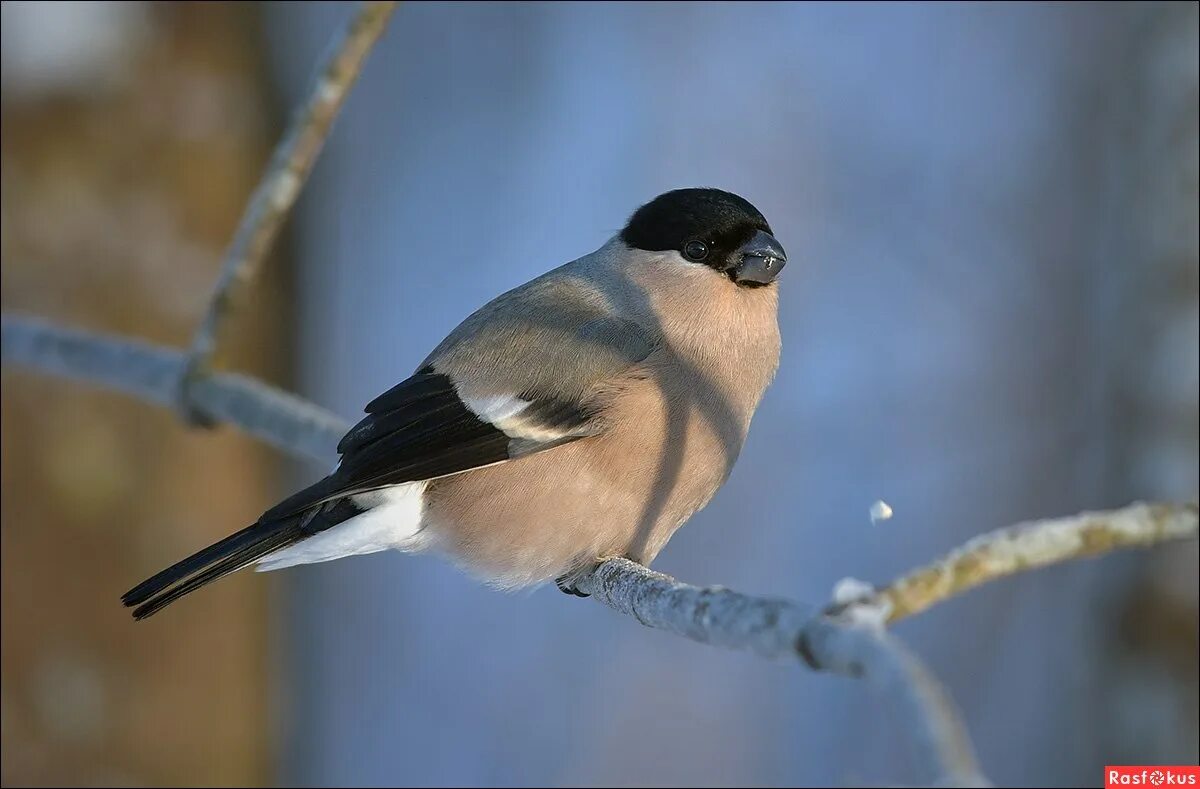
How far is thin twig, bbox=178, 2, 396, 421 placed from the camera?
2971 millimetres

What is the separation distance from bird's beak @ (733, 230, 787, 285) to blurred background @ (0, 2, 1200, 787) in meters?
1.30

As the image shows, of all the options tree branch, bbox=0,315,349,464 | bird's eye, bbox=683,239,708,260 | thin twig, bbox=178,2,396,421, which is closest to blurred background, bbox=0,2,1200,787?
tree branch, bbox=0,315,349,464

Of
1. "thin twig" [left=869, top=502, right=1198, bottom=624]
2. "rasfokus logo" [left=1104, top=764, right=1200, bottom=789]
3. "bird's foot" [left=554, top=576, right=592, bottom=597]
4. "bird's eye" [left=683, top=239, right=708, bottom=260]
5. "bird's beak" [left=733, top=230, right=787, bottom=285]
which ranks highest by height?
"bird's eye" [left=683, top=239, right=708, bottom=260]

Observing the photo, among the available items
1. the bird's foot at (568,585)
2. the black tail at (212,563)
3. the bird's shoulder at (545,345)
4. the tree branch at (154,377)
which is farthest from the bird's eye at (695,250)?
the black tail at (212,563)

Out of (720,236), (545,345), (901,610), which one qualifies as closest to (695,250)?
(720,236)

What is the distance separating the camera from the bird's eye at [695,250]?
112 inches

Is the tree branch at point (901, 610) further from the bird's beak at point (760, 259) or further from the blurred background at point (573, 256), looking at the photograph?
the blurred background at point (573, 256)

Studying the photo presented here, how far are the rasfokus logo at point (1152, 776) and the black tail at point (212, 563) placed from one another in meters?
2.02

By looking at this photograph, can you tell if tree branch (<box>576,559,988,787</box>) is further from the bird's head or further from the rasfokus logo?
the rasfokus logo

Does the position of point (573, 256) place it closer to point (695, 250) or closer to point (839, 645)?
point (695, 250)

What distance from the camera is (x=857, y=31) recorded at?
19.2 ft

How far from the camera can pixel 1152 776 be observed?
291cm

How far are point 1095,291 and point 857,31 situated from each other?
5.51 ft

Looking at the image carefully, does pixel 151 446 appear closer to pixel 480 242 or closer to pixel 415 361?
pixel 415 361
